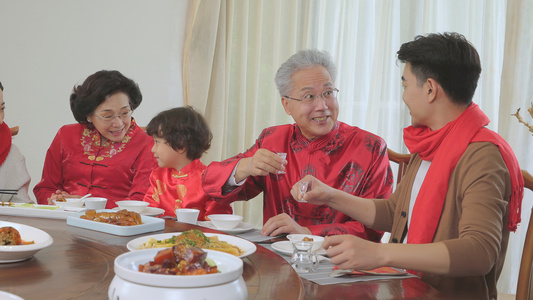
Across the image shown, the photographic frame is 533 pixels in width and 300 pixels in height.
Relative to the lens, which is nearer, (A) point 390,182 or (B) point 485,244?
(B) point 485,244

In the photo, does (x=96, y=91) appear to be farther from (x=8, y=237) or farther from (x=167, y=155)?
(x=8, y=237)

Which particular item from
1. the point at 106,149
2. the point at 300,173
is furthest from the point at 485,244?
the point at 106,149

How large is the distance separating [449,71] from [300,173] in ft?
2.88

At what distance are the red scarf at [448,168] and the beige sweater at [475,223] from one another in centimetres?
2

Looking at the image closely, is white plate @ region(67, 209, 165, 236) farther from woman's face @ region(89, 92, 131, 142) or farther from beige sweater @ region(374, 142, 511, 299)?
woman's face @ region(89, 92, 131, 142)

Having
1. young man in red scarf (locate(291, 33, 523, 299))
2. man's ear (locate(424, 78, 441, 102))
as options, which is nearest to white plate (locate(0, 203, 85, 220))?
young man in red scarf (locate(291, 33, 523, 299))

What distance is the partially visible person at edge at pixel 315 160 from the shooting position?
215cm

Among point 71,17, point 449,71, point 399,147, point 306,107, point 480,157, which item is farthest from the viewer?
point 71,17

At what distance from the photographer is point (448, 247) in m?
1.31

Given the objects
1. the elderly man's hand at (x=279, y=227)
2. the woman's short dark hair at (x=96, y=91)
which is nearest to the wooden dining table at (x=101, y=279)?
the elderly man's hand at (x=279, y=227)

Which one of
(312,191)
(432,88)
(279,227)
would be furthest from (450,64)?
(279,227)

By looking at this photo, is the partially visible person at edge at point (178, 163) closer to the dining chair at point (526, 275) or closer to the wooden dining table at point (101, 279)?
the wooden dining table at point (101, 279)

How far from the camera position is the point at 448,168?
152 cm

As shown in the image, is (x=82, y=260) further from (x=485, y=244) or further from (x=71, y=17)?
(x=71, y=17)
